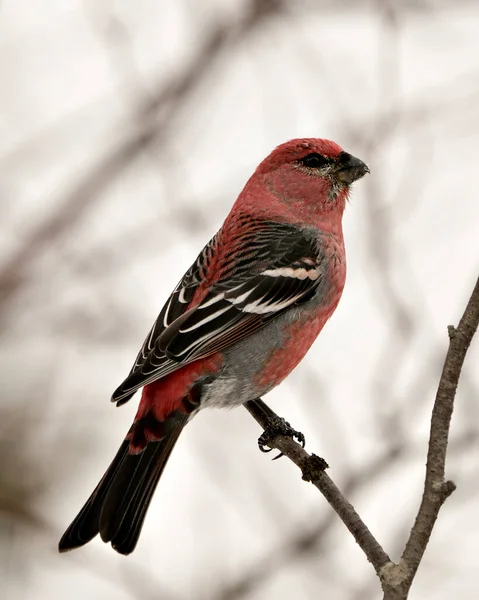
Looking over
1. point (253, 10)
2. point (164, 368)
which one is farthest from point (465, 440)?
point (253, 10)

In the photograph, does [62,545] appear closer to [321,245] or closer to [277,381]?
[277,381]

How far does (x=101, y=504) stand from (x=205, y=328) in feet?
3.20

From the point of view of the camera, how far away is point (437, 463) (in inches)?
101

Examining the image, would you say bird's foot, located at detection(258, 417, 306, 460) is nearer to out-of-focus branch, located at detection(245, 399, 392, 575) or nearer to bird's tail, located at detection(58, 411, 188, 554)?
out-of-focus branch, located at detection(245, 399, 392, 575)

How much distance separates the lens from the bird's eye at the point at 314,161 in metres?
5.02

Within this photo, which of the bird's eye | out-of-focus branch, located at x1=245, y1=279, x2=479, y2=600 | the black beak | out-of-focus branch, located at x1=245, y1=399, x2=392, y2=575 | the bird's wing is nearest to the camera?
out-of-focus branch, located at x1=245, y1=279, x2=479, y2=600

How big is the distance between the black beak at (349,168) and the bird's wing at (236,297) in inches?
17.7

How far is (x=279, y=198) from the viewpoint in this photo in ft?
16.7

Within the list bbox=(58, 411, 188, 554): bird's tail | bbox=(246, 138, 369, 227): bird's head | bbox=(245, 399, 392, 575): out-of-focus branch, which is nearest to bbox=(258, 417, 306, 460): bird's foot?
bbox=(245, 399, 392, 575): out-of-focus branch

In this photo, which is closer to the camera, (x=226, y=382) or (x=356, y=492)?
(x=226, y=382)

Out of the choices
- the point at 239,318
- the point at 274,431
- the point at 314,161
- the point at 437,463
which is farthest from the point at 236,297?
the point at 437,463

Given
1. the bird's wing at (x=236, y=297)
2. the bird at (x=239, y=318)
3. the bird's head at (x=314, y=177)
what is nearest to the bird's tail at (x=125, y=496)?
the bird at (x=239, y=318)

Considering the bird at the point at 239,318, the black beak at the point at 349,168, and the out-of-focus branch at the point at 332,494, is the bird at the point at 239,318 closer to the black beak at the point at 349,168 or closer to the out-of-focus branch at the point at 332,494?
the black beak at the point at 349,168

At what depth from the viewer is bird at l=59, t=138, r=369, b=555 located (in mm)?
3963
